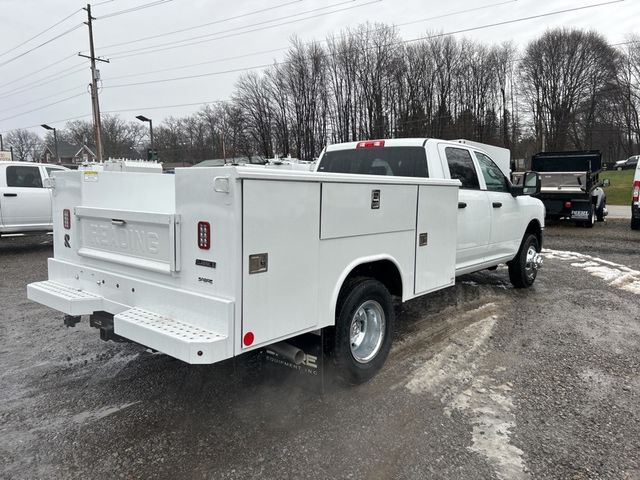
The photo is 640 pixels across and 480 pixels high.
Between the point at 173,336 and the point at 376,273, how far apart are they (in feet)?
6.53

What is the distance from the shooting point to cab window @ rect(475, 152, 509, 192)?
6.26 m

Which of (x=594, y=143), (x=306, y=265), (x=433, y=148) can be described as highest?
(x=594, y=143)

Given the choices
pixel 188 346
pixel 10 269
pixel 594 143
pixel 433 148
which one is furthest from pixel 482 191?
pixel 594 143

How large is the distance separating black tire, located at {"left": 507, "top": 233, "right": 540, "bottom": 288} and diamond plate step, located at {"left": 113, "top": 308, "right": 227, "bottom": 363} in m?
5.81

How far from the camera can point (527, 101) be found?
56.3 metres

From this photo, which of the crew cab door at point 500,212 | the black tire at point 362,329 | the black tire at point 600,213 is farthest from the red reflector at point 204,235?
the black tire at point 600,213

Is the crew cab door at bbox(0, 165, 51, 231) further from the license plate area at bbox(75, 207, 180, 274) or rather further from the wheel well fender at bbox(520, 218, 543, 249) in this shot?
the wheel well fender at bbox(520, 218, 543, 249)

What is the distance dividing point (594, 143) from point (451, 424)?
218ft

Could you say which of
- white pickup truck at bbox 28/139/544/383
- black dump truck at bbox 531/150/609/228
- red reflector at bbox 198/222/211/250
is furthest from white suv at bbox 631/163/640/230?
red reflector at bbox 198/222/211/250

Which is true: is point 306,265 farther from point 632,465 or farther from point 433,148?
point 433,148

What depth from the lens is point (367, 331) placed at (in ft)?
13.4

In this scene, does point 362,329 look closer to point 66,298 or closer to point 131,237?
point 131,237

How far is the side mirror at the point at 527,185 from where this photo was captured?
6.71 meters

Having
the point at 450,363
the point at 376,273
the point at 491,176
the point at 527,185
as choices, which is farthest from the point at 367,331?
the point at 527,185
